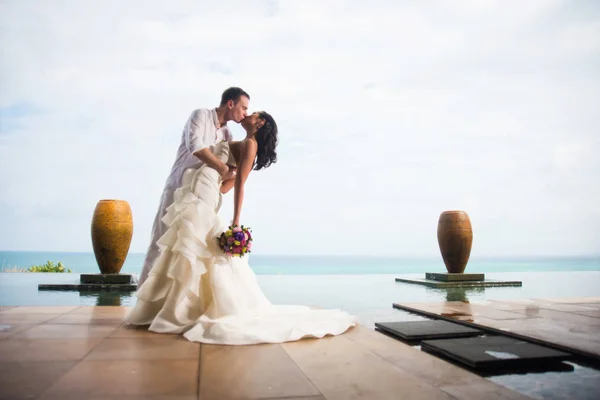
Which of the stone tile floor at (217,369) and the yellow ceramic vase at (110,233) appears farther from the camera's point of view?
the yellow ceramic vase at (110,233)

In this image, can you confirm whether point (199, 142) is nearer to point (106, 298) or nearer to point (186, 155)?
point (186, 155)

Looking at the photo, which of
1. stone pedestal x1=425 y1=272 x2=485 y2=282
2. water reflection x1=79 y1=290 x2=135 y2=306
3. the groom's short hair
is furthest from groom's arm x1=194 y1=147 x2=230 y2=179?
stone pedestal x1=425 y1=272 x2=485 y2=282

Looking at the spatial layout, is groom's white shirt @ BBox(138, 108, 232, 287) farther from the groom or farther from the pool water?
the pool water

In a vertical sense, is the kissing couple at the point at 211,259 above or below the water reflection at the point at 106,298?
above

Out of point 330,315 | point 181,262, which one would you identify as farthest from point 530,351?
point 181,262

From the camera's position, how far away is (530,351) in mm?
2561

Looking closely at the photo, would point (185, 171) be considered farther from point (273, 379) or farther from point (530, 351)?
point (530, 351)

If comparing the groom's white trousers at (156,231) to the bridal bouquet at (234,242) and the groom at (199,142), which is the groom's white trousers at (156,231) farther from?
the bridal bouquet at (234,242)

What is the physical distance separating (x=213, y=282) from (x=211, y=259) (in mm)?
179

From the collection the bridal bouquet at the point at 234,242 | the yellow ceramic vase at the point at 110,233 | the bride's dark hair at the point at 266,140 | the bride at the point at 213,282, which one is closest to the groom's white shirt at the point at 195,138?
the bride at the point at 213,282

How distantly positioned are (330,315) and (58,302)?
10.7 feet

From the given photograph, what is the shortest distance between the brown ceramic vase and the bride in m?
5.40

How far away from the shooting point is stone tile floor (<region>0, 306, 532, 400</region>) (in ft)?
5.80

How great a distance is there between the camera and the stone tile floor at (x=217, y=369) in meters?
1.77
